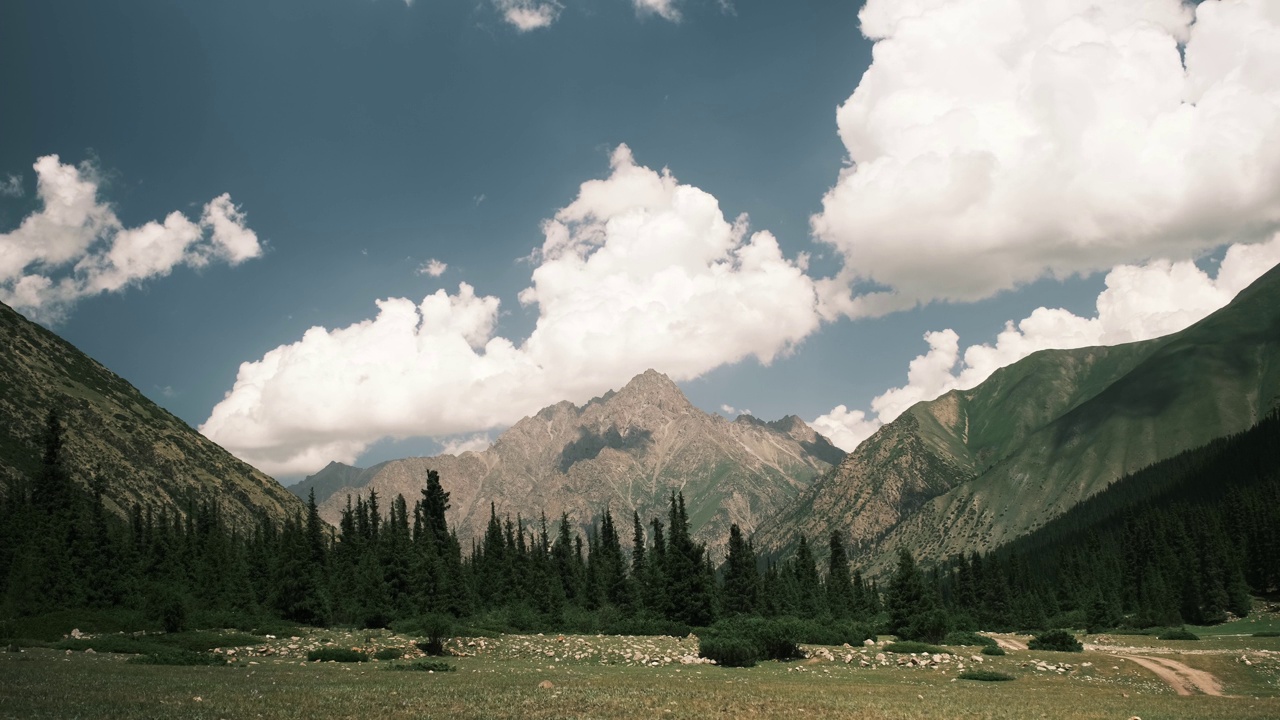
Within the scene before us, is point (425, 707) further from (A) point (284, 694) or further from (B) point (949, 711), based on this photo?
(B) point (949, 711)

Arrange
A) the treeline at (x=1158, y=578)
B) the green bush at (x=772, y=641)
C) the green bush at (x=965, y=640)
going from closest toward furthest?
the green bush at (x=772, y=641), the green bush at (x=965, y=640), the treeline at (x=1158, y=578)

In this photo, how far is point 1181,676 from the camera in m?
41.9

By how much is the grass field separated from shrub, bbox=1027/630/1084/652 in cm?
1259

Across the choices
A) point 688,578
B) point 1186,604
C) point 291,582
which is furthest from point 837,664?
point 1186,604

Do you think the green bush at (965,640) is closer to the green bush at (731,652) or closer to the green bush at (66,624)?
the green bush at (731,652)

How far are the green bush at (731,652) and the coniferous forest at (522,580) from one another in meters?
11.1

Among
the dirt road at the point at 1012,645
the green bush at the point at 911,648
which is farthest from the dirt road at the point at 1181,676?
the dirt road at the point at 1012,645

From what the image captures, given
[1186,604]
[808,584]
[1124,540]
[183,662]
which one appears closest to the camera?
[183,662]

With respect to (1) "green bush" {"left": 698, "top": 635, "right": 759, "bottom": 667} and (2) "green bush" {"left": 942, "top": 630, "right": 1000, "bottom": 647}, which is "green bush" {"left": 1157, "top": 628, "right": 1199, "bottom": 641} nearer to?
(2) "green bush" {"left": 942, "top": 630, "right": 1000, "bottom": 647}

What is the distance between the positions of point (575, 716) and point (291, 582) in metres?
72.2

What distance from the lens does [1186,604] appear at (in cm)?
11025

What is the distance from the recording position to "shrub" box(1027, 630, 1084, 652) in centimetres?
6038

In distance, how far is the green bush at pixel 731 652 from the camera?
1676 inches

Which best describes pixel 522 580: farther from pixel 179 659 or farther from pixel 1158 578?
pixel 1158 578
